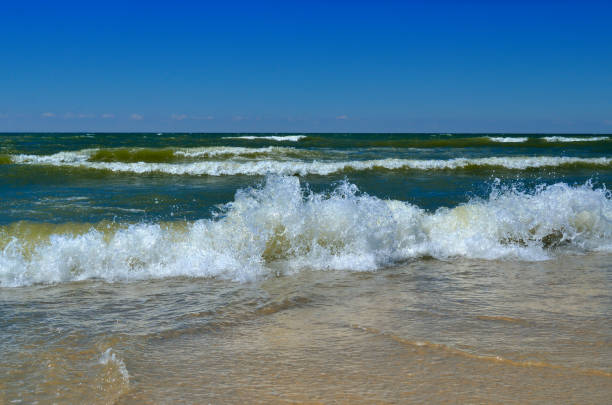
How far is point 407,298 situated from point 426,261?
4.80 ft

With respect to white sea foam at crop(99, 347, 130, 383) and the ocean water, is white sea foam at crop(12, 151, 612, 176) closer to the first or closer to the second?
the ocean water

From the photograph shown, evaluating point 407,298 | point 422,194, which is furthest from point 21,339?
point 422,194

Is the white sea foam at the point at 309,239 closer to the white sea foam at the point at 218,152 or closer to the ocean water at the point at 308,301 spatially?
the ocean water at the point at 308,301

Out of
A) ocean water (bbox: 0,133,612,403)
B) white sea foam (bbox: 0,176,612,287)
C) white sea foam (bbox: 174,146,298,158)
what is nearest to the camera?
ocean water (bbox: 0,133,612,403)

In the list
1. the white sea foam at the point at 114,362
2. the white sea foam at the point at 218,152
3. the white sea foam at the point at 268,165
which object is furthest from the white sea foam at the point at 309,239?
the white sea foam at the point at 218,152

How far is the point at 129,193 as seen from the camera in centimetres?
949

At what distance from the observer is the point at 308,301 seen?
3.65m

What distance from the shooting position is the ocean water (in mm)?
2316

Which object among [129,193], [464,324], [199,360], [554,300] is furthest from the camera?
[129,193]

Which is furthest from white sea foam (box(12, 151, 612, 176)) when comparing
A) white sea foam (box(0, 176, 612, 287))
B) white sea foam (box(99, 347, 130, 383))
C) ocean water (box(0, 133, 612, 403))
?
white sea foam (box(99, 347, 130, 383))

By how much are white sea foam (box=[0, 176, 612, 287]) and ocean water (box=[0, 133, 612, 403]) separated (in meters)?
0.02

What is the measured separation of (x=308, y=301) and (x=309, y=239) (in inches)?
67.8

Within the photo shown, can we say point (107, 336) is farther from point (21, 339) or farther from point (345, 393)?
point (345, 393)

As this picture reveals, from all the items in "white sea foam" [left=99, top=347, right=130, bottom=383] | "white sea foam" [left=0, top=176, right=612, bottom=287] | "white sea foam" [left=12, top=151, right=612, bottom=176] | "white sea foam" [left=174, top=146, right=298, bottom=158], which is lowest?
"white sea foam" [left=99, top=347, right=130, bottom=383]
